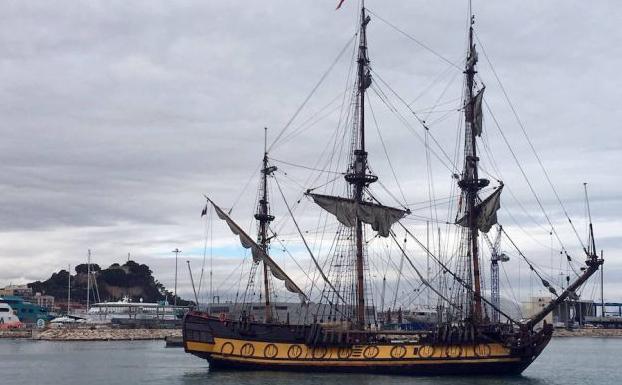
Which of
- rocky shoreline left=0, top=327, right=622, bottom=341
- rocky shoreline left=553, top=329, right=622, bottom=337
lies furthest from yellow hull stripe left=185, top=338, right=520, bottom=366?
rocky shoreline left=553, top=329, right=622, bottom=337

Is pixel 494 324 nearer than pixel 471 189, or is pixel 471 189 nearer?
pixel 494 324

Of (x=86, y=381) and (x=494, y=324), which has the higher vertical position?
(x=494, y=324)

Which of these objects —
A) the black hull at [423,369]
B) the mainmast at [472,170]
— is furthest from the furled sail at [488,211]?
the black hull at [423,369]

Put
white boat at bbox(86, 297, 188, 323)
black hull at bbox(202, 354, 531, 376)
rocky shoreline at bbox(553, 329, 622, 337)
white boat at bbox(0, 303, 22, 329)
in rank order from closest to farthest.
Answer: black hull at bbox(202, 354, 531, 376)
rocky shoreline at bbox(553, 329, 622, 337)
white boat at bbox(86, 297, 188, 323)
white boat at bbox(0, 303, 22, 329)

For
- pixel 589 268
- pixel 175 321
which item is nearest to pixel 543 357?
pixel 589 268

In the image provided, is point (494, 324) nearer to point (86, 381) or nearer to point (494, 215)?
point (494, 215)

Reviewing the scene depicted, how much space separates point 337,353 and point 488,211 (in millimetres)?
17956

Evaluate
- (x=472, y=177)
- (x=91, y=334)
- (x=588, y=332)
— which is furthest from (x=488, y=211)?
(x=588, y=332)

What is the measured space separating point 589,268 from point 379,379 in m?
19.8

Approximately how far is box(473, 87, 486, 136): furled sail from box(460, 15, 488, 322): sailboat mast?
118 millimetres

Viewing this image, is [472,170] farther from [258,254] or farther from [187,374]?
[187,374]

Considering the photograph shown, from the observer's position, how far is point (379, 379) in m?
59.6

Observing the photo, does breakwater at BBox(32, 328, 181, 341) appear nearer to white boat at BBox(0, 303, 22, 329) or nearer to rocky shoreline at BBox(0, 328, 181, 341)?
rocky shoreline at BBox(0, 328, 181, 341)

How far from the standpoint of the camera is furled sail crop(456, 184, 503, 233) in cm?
6800
